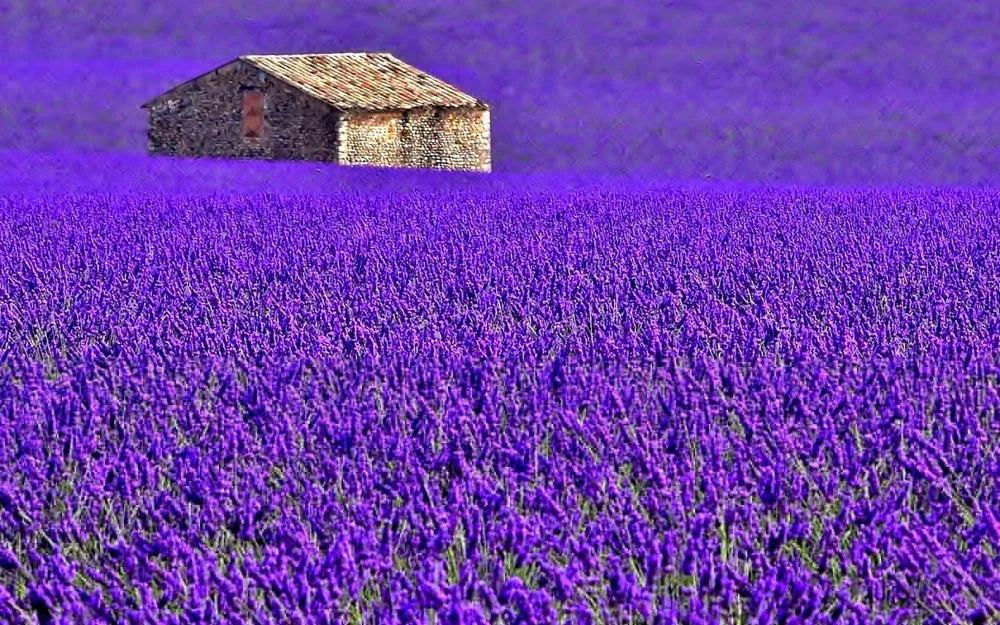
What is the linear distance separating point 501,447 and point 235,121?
1954 centimetres

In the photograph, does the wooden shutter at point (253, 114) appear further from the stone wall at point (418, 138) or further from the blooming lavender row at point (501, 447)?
the blooming lavender row at point (501, 447)

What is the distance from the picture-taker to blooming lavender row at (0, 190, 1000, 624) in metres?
2.21

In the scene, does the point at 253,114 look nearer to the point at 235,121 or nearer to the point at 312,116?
the point at 235,121

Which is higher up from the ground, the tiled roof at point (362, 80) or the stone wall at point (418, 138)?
the tiled roof at point (362, 80)

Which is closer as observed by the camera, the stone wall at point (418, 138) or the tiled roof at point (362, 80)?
the stone wall at point (418, 138)

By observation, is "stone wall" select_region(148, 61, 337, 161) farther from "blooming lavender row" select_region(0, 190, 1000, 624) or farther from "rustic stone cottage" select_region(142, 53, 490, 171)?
"blooming lavender row" select_region(0, 190, 1000, 624)

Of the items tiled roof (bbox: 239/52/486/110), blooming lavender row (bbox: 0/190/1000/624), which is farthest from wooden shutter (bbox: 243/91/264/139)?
blooming lavender row (bbox: 0/190/1000/624)

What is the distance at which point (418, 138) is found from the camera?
22797 mm

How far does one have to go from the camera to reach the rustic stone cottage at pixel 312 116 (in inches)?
829

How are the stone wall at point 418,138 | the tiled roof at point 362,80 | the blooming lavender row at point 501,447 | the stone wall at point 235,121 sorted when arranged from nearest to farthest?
the blooming lavender row at point 501,447
the stone wall at point 235,121
the stone wall at point 418,138
the tiled roof at point 362,80

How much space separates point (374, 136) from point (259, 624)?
64.9 ft

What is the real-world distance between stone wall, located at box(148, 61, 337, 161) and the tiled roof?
23 cm

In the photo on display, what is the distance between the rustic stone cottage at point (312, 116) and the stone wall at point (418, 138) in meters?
0.01

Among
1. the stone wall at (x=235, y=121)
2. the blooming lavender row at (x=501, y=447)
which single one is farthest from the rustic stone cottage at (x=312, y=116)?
the blooming lavender row at (x=501, y=447)
